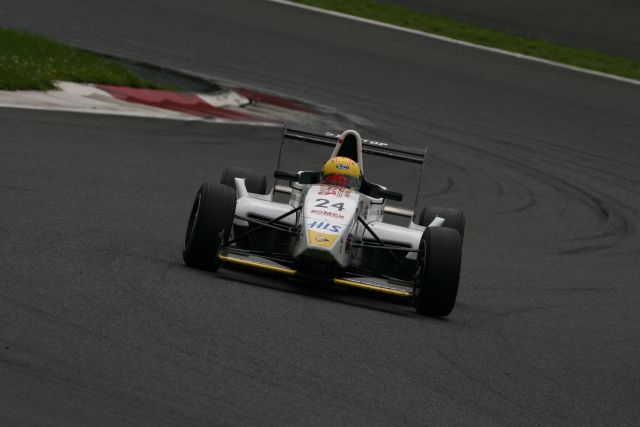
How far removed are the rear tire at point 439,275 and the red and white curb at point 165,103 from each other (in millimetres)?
7199

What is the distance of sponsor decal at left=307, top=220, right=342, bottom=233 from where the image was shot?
831 cm

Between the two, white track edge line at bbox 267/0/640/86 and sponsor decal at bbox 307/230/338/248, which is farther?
white track edge line at bbox 267/0/640/86

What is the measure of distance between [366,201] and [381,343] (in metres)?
2.17

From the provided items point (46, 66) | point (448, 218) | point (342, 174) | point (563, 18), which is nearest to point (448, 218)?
point (448, 218)

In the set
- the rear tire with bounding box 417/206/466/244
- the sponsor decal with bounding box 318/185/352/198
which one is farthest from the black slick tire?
the sponsor decal with bounding box 318/185/352/198

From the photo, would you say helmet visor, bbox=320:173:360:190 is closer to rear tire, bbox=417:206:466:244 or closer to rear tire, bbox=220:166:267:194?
rear tire, bbox=417:206:466:244

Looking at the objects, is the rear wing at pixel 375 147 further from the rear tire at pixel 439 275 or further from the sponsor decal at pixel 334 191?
the rear tire at pixel 439 275

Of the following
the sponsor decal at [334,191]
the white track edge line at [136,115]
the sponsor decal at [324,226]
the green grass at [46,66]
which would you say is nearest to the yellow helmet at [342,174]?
the sponsor decal at [334,191]

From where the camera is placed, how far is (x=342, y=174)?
30.3 ft

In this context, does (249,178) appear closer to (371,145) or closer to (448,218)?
(371,145)

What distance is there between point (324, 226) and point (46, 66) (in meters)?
9.17

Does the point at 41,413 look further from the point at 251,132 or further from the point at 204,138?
the point at 251,132

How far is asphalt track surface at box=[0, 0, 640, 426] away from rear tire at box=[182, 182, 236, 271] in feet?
0.47

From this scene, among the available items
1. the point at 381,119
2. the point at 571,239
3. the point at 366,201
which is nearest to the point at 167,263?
the point at 366,201
